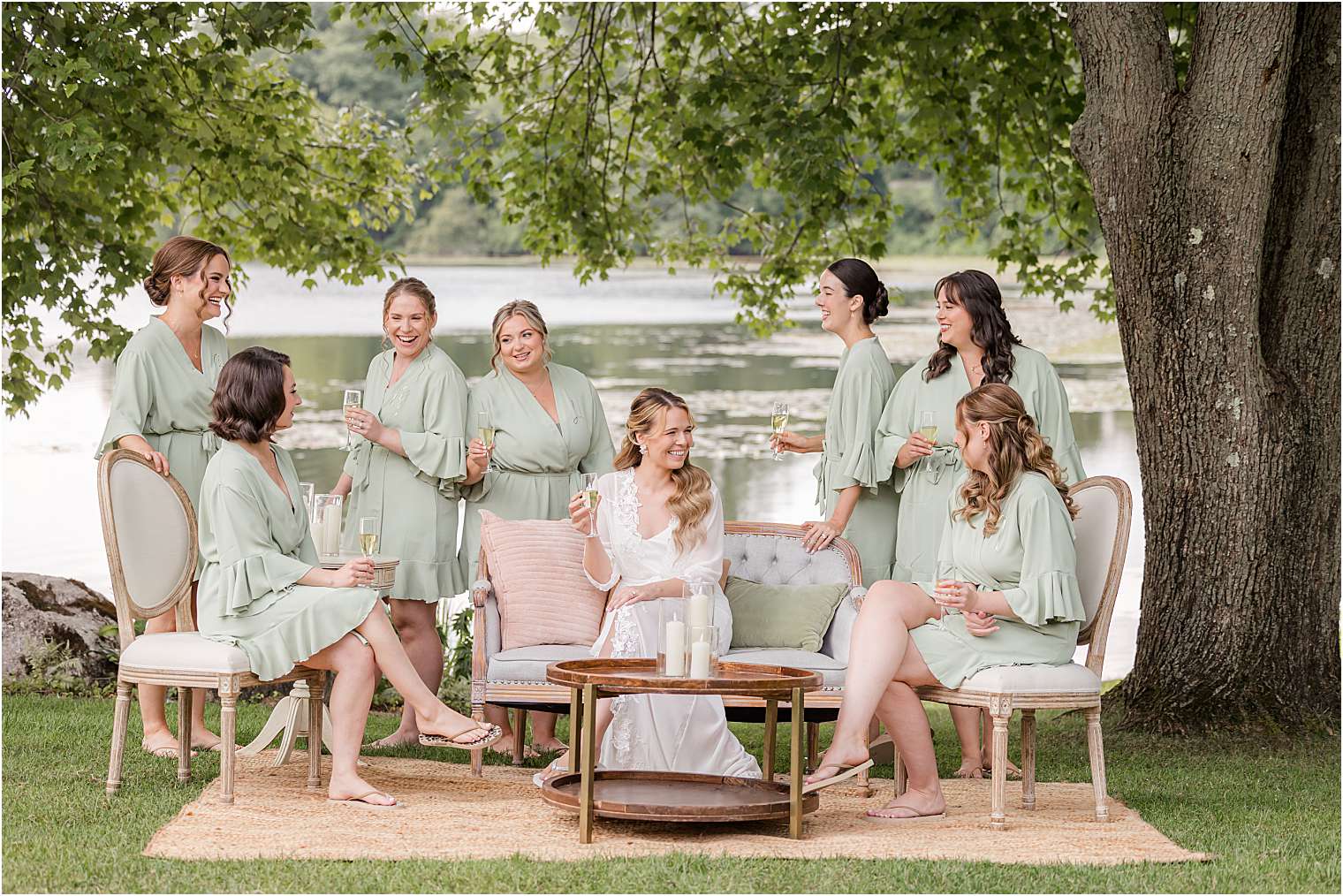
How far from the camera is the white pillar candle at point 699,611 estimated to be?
14.7 ft

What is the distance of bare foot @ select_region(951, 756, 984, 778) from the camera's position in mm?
5625

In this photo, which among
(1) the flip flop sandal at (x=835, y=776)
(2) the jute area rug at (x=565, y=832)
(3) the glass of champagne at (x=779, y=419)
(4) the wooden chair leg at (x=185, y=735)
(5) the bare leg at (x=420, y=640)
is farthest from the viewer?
(5) the bare leg at (x=420, y=640)

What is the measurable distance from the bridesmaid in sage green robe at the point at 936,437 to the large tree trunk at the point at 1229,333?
90 cm

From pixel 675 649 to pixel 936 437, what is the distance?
57.2 inches

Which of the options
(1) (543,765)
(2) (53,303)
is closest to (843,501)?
(1) (543,765)

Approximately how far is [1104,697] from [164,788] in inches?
150

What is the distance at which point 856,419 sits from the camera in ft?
18.5

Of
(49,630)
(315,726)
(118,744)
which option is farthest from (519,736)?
(49,630)

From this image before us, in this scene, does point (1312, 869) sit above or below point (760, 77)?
below

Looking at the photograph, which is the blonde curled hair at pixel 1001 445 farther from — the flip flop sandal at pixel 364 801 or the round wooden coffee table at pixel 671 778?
the flip flop sandal at pixel 364 801

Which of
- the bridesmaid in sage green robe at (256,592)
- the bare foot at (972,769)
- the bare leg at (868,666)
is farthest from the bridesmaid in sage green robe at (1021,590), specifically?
the bridesmaid in sage green robe at (256,592)

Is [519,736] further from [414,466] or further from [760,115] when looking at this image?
[760,115]

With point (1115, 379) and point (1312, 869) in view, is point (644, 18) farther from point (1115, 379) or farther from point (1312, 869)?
point (1115, 379)

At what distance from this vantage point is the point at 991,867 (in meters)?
4.18
